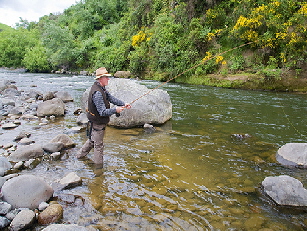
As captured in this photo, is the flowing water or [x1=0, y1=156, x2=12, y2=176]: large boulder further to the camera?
[x1=0, y1=156, x2=12, y2=176]: large boulder

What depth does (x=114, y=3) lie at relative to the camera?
48.1 metres

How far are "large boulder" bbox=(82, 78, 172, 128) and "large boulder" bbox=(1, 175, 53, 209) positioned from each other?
4.16m

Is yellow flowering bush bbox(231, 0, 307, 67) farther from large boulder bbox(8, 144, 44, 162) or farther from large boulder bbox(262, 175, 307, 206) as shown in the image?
large boulder bbox(8, 144, 44, 162)

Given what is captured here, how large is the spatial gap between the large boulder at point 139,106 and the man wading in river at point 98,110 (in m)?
2.57

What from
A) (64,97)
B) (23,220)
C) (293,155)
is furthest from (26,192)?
(64,97)

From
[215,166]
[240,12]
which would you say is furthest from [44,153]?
[240,12]

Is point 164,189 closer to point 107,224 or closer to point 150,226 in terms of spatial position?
point 150,226

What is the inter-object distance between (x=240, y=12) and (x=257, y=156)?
1734cm

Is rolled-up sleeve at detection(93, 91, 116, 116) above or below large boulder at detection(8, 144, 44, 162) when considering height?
above

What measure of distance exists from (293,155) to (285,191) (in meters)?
1.71

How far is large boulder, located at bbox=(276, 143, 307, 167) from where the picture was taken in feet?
16.2

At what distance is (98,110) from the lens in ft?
14.7

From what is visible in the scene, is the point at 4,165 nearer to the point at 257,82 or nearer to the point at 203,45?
the point at 257,82

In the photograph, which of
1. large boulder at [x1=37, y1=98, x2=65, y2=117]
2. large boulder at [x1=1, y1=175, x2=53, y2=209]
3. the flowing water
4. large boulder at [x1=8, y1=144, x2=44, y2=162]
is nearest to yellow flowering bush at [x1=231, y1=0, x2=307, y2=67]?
the flowing water
